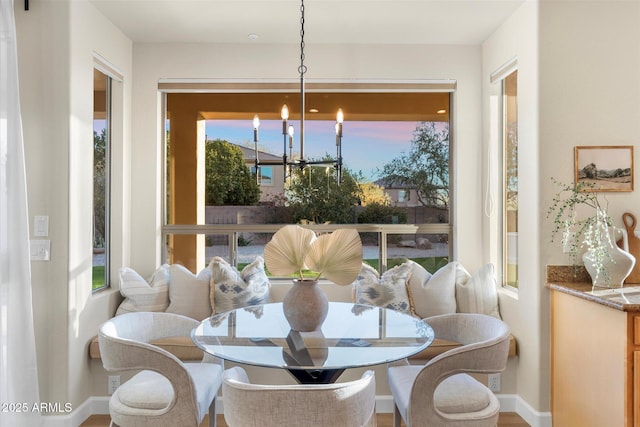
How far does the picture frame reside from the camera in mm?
2709

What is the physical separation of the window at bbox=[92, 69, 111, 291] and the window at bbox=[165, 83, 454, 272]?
44 centimetres

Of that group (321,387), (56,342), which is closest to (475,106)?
(321,387)

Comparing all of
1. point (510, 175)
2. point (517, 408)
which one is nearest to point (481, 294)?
point (517, 408)

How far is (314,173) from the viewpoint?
3.61 meters

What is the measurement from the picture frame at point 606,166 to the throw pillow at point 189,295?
2.49 meters

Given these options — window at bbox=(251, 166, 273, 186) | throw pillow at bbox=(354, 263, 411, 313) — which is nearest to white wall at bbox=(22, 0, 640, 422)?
throw pillow at bbox=(354, 263, 411, 313)

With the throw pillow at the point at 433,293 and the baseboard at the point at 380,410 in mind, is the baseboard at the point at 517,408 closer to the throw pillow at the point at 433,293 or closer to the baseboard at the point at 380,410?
the baseboard at the point at 380,410

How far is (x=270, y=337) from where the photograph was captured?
6.69 ft

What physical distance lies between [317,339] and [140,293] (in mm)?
1676

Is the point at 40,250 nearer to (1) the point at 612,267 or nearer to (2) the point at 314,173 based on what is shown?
(2) the point at 314,173

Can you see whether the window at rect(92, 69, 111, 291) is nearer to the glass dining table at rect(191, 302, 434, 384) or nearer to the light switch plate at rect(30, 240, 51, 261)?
the light switch plate at rect(30, 240, 51, 261)

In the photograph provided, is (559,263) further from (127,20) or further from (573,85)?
(127,20)

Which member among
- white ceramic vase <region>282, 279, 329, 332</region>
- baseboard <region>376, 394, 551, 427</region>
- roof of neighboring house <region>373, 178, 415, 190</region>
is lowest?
baseboard <region>376, 394, 551, 427</region>

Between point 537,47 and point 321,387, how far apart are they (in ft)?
7.65
